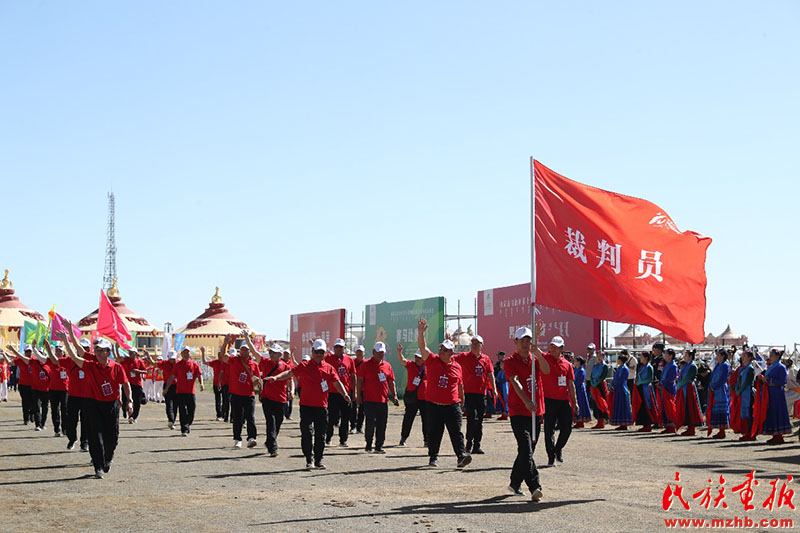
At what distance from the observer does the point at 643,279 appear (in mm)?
11961

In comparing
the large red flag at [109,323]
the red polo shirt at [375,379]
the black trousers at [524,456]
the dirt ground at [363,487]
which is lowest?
the dirt ground at [363,487]

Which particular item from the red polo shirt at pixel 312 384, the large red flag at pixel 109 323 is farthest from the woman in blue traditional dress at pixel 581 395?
the red polo shirt at pixel 312 384

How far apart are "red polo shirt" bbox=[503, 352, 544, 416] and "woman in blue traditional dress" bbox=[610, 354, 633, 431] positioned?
438 inches

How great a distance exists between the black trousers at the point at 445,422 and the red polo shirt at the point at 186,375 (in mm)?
8506

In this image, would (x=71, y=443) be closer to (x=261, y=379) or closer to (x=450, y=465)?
(x=261, y=379)

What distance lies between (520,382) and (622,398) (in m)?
12.3

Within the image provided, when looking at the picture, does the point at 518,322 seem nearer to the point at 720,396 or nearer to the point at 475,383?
the point at 720,396

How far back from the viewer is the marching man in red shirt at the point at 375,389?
17906 mm

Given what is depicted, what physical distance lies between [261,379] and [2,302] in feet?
254

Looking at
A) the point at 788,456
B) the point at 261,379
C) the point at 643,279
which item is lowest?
the point at 788,456

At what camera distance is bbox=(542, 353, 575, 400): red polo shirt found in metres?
13.8

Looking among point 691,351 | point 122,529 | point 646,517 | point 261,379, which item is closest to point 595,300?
point 646,517

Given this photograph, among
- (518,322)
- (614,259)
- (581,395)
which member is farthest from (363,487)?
(518,322)

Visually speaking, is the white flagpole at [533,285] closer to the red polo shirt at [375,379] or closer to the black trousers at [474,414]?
the black trousers at [474,414]
